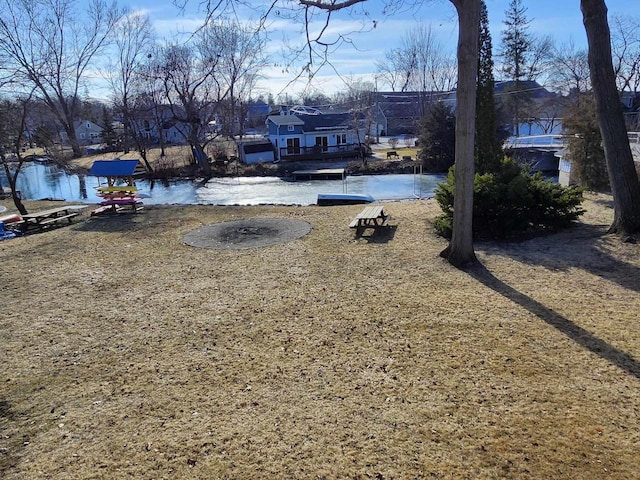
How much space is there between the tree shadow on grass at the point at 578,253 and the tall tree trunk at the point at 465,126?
3.61 ft

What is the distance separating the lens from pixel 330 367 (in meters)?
4.31

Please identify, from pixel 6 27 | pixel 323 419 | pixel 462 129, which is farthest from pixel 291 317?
pixel 6 27

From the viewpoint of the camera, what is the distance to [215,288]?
676 centimetres

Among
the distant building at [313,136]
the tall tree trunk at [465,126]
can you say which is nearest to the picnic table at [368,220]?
the tall tree trunk at [465,126]

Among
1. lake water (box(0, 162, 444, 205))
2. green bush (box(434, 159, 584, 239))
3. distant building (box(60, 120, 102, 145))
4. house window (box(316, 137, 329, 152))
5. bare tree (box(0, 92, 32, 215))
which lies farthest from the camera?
distant building (box(60, 120, 102, 145))

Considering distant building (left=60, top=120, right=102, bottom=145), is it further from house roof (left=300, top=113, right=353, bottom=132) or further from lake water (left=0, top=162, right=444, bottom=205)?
house roof (left=300, top=113, right=353, bottom=132)

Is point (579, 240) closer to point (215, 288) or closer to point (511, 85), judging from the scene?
point (215, 288)

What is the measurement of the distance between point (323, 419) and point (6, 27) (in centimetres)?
3258

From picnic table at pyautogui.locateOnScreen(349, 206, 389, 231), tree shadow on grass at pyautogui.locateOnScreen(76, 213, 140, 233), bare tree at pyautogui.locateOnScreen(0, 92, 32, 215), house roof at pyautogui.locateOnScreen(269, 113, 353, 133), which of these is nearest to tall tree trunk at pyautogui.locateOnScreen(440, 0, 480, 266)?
picnic table at pyautogui.locateOnScreen(349, 206, 389, 231)

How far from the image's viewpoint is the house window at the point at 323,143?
140ft

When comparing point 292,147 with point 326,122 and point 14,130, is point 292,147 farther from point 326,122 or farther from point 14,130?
point 14,130

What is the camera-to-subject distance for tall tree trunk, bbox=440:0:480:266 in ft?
20.6

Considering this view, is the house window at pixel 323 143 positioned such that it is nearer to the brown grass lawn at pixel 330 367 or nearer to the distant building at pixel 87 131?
the brown grass lawn at pixel 330 367

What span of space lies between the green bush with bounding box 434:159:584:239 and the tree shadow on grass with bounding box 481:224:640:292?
40 cm
